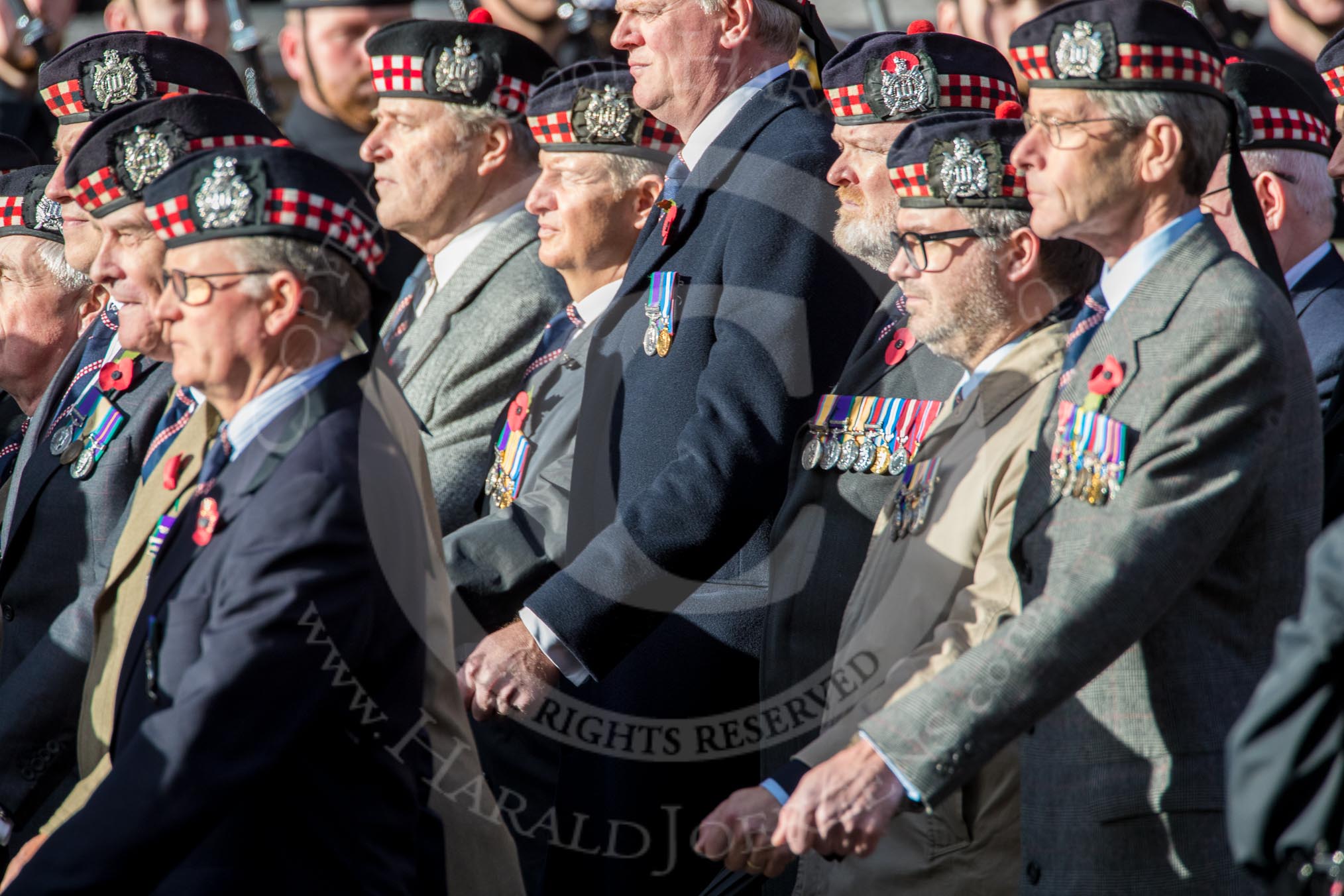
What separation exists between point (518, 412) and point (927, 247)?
144 centimetres

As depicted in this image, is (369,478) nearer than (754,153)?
Yes

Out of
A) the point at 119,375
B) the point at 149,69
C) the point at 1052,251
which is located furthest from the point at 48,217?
the point at 1052,251

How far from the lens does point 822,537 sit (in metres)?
3.66

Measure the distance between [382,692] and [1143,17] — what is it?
1.65 m

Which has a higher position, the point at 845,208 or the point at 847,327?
the point at 845,208

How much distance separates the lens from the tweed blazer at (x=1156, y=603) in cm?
268

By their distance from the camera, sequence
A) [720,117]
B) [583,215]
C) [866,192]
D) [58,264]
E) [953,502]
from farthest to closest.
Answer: [58,264], [583,215], [720,117], [866,192], [953,502]

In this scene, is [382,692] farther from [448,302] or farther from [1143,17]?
[448,302]

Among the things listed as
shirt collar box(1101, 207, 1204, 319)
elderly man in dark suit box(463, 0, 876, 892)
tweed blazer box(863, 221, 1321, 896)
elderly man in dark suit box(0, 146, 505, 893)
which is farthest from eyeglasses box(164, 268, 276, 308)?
shirt collar box(1101, 207, 1204, 319)

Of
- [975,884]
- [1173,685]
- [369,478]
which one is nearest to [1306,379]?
[1173,685]

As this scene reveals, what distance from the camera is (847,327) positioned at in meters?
3.89

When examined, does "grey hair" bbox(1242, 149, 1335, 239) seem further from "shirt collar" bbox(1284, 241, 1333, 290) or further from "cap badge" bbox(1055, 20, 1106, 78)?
"cap badge" bbox(1055, 20, 1106, 78)

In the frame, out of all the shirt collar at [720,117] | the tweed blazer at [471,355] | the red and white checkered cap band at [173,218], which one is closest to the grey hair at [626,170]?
the tweed blazer at [471,355]

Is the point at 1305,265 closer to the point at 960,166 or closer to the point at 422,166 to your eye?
the point at 960,166
